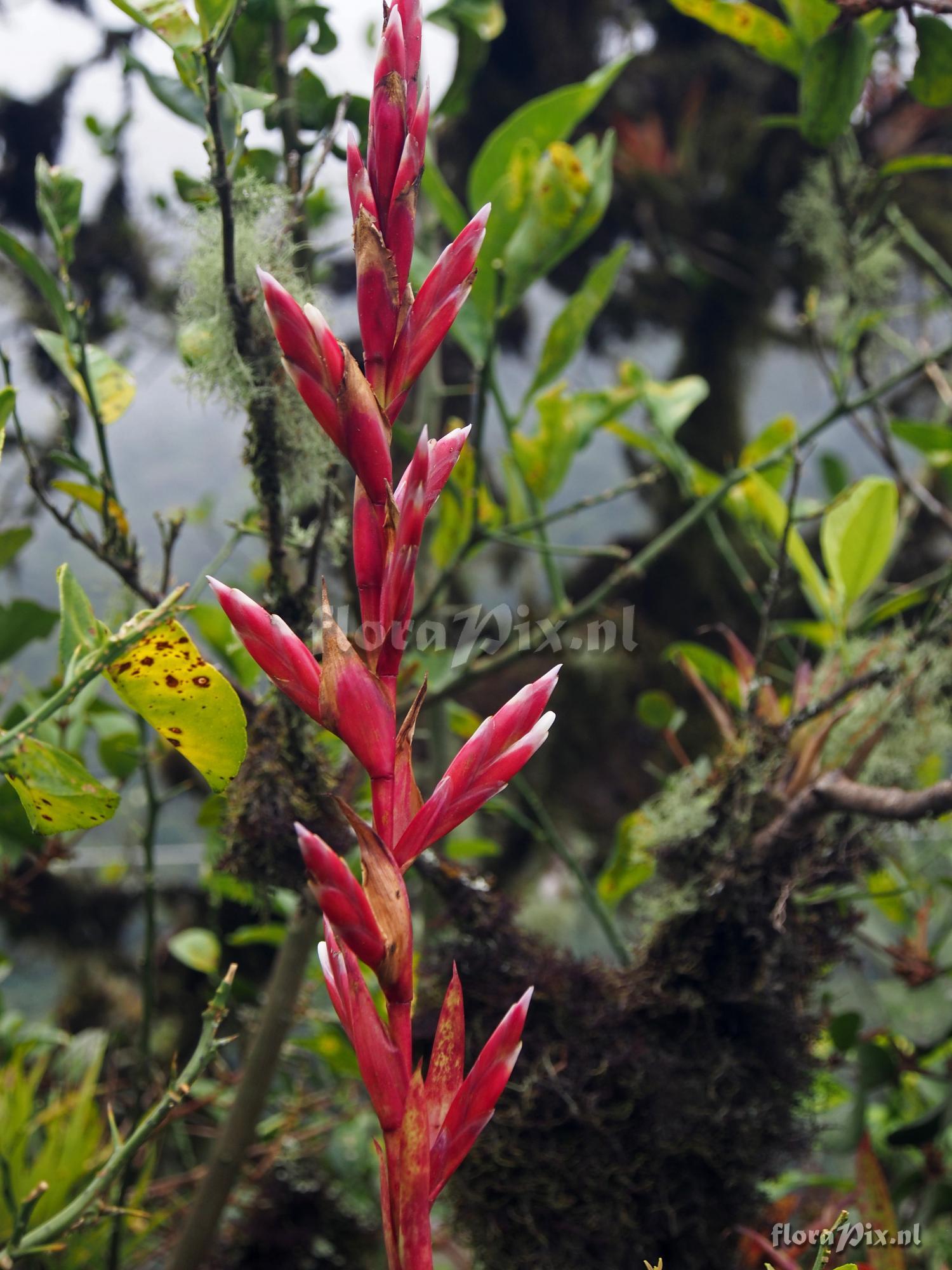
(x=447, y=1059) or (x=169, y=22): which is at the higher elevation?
(x=169, y=22)

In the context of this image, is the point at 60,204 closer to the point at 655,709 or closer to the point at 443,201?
the point at 443,201

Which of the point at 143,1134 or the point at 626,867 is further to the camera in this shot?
the point at 626,867

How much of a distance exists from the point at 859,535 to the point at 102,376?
0.50m

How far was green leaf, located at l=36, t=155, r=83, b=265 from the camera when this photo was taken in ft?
1.61

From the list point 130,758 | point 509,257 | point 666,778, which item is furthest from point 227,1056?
point 509,257

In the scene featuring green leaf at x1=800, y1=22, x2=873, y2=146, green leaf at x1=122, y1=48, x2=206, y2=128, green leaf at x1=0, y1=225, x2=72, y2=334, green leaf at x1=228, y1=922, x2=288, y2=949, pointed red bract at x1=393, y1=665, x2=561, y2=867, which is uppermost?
green leaf at x1=122, y1=48, x2=206, y2=128

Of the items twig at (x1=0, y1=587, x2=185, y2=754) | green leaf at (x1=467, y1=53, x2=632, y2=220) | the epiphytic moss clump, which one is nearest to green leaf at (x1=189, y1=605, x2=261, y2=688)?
the epiphytic moss clump

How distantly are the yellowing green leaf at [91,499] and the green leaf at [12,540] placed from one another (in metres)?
0.13

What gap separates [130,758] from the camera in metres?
0.71

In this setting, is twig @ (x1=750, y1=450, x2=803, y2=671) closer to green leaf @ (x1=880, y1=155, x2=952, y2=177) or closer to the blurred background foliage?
the blurred background foliage

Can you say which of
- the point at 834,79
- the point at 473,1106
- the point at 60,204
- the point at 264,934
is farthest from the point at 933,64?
the point at 264,934

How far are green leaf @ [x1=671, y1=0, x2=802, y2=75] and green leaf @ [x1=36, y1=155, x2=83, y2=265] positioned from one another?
0.40 m

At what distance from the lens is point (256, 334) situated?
44 cm

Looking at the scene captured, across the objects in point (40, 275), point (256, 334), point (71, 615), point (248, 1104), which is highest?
point (40, 275)
